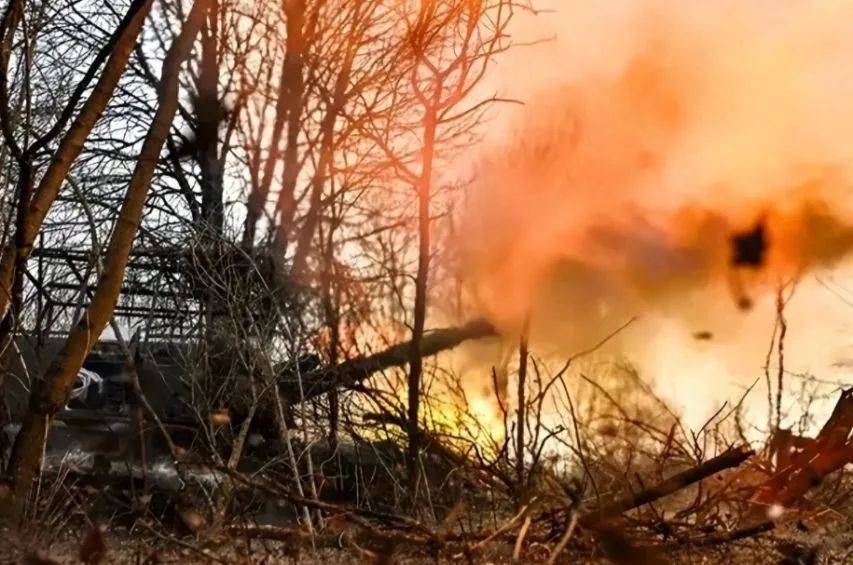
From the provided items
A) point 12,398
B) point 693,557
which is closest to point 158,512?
point 12,398

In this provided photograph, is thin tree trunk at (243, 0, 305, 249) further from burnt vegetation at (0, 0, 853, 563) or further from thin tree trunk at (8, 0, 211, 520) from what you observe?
thin tree trunk at (8, 0, 211, 520)

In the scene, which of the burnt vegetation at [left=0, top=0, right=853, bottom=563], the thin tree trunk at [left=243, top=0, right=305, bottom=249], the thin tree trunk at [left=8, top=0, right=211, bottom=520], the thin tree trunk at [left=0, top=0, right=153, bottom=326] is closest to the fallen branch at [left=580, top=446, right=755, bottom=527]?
the burnt vegetation at [left=0, top=0, right=853, bottom=563]

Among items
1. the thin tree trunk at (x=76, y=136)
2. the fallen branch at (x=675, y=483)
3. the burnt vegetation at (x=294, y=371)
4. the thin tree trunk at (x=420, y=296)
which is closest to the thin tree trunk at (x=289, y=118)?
the burnt vegetation at (x=294, y=371)

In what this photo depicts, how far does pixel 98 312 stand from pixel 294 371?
320 cm

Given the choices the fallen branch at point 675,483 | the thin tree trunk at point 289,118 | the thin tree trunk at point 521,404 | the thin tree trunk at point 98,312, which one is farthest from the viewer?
the thin tree trunk at point 289,118

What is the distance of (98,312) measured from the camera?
5.19 m

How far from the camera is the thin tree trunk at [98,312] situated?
4.89 metres

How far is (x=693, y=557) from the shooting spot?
4.45 metres

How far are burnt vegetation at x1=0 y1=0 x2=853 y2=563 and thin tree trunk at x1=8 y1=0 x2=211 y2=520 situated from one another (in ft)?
0.06

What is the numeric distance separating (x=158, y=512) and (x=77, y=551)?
3.66 metres

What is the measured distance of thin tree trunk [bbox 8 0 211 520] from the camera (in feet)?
16.0

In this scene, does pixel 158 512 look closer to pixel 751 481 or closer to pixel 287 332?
pixel 287 332

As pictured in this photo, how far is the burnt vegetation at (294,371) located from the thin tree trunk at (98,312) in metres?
0.02

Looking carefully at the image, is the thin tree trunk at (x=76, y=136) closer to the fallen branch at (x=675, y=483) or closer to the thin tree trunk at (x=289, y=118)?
the fallen branch at (x=675, y=483)
